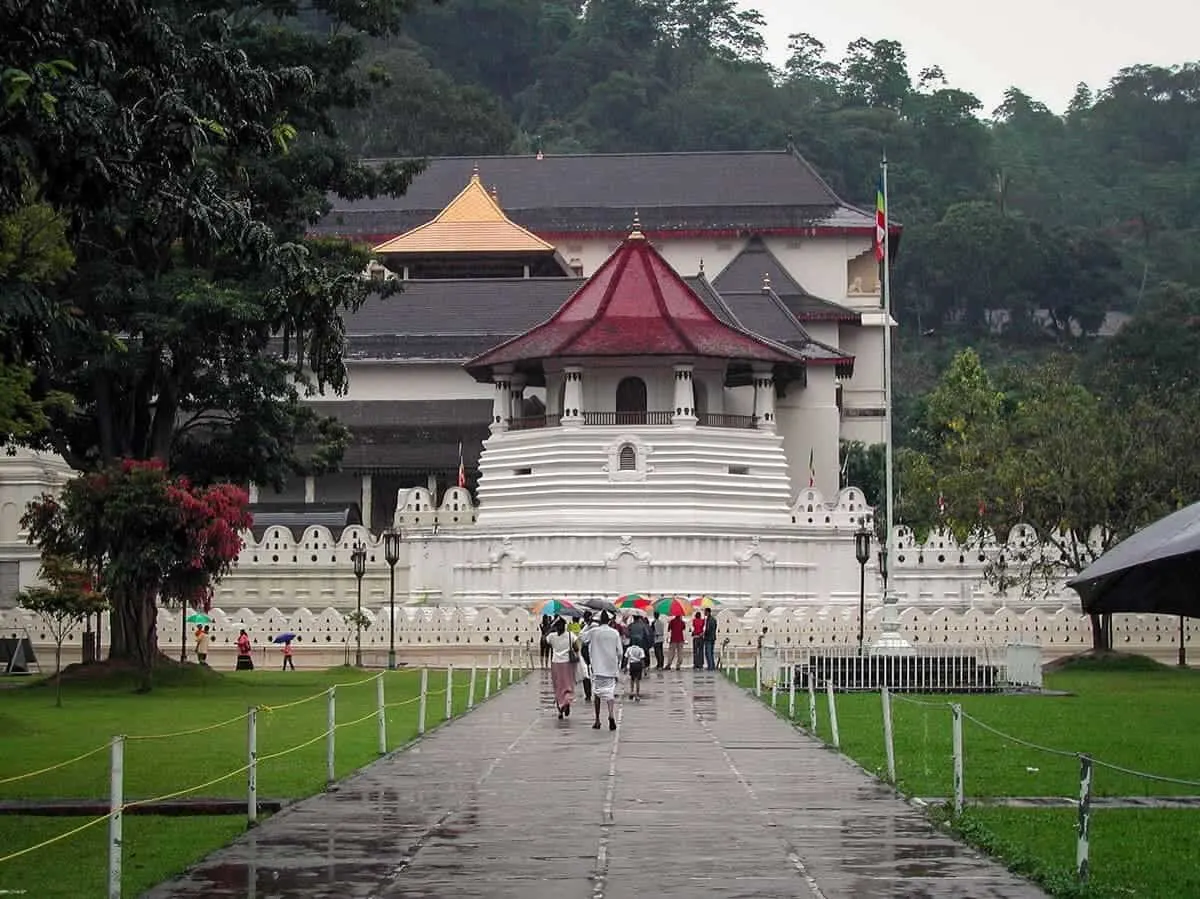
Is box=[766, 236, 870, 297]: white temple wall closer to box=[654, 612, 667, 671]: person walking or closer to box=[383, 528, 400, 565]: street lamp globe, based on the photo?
box=[654, 612, 667, 671]: person walking

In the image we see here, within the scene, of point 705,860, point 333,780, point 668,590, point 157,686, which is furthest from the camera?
point 668,590

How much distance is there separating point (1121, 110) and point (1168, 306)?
248 feet

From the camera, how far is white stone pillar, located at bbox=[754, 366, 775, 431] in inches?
2542

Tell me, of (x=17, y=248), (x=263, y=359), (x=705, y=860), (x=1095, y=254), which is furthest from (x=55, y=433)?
(x=1095, y=254)

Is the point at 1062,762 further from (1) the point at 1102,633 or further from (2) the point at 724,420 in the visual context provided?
(2) the point at 724,420

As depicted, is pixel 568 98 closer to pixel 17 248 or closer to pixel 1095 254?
pixel 1095 254

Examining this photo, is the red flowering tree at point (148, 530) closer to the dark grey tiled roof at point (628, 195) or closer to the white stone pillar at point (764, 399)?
the white stone pillar at point (764, 399)

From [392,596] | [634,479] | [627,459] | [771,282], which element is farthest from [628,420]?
[771,282]

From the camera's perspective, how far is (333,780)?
20016mm

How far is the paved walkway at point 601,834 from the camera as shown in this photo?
1377 centimetres

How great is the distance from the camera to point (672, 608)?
4759 centimetres

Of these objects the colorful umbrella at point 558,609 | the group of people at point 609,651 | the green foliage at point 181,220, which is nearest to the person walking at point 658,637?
the group of people at point 609,651

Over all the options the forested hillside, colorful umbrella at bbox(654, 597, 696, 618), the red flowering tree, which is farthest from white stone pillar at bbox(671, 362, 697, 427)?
the forested hillside

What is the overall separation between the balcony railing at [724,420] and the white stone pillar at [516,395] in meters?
Answer: 5.47
